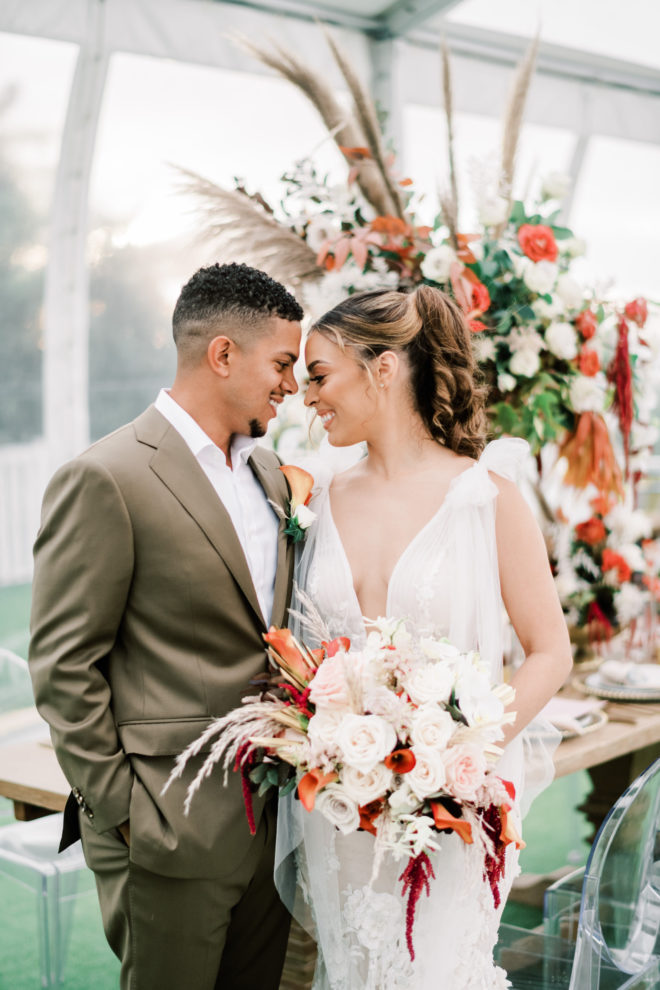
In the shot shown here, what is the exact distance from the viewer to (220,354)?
1890 mm

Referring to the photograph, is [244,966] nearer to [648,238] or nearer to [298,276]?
[298,276]

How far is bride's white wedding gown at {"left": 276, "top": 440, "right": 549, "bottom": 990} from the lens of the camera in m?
1.80

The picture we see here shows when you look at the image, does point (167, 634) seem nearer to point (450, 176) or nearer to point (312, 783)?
point (312, 783)

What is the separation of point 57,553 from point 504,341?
4.92 ft

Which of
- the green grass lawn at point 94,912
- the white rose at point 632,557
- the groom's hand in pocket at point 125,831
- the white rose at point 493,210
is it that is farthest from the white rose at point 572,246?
the green grass lawn at point 94,912

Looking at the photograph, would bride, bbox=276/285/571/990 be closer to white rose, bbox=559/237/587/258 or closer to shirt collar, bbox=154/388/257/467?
shirt collar, bbox=154/388/257/467

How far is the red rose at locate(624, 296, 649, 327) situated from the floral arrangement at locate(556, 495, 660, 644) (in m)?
0.59

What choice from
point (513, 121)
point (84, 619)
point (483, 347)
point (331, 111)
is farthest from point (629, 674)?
point (84, 619)

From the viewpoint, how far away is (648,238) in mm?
6656

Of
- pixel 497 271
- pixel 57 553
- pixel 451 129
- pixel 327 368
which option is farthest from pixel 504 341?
pixel 57 553

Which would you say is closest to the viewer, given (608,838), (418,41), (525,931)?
(608,838)

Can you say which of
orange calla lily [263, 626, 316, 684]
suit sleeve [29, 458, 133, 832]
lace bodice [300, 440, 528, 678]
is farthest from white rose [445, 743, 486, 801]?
suit sleeve [29, 458, 133, 832]

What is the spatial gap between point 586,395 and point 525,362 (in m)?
0.25

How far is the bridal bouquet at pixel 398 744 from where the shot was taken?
1.52 meters
